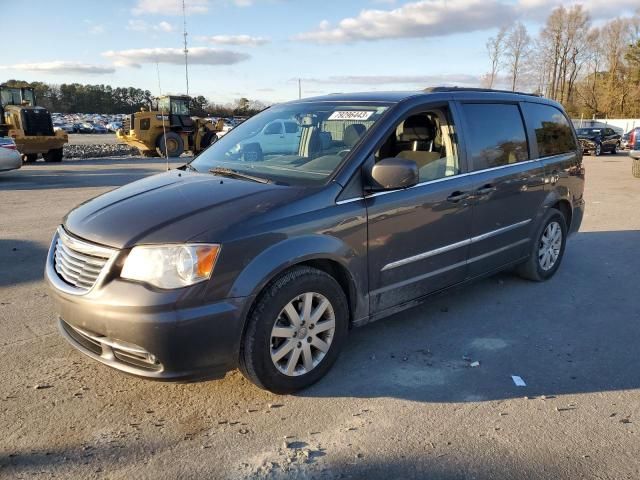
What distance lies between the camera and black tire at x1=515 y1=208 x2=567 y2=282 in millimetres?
5266

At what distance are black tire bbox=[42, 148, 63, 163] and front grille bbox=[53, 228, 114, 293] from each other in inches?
817

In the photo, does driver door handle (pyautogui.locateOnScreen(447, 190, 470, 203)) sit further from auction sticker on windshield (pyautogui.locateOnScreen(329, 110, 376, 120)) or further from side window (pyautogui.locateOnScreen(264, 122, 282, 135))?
side window (pyautogui.locateOnScreen(264, 122, 282, 135))

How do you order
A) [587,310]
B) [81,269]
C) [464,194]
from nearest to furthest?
1. [81,269]
2. [464,194]
3. [587,310]

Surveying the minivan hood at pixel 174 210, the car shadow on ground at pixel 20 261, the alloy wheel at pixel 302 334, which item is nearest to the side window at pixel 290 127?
the minivan hood at pixel 174 210

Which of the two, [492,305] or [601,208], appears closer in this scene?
[492,305]

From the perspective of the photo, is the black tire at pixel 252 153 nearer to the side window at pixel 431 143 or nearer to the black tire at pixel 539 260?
the side window at pixel 431 143

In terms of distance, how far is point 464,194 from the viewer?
418 cm

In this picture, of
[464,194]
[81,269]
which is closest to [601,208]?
[464,194]

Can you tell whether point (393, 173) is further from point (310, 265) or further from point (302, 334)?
point (302, 334)

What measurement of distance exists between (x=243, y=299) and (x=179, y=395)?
0.87 metres

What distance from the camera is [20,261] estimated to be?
236 inches

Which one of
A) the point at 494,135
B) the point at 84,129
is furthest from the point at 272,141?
the point at 84,129

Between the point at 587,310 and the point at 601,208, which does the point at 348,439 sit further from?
the point at 601,208

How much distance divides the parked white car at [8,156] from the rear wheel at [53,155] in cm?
716
